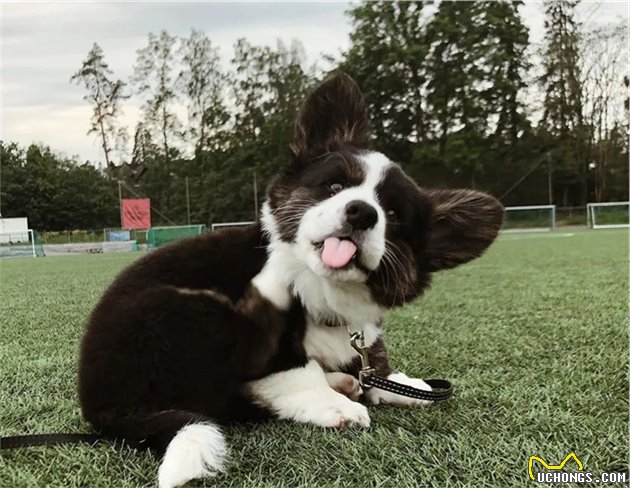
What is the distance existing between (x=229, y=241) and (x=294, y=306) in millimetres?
312

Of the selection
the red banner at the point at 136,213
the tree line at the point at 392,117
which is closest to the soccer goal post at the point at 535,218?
the tree line at the point at 392,117

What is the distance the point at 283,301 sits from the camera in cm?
166

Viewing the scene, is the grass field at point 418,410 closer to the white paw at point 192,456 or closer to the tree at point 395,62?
the white paw at point 192,456

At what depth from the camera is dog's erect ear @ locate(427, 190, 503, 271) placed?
182 centimetres

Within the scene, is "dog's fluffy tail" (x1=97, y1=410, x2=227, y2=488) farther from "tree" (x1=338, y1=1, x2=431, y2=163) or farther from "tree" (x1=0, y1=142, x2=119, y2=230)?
"tree" (x1=338, y1=1, x2=431, y2=163)

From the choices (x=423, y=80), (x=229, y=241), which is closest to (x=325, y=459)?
(x=229, y=241)

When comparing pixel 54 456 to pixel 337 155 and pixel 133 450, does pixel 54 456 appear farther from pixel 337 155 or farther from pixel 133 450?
pixel 337 155

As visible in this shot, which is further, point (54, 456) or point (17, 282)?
point (17, 282)

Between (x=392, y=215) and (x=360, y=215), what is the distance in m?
0.21

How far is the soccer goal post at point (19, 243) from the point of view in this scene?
2480mm

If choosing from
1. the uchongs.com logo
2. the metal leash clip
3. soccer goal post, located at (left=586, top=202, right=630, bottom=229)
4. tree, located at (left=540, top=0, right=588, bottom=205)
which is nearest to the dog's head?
the metal leash clip

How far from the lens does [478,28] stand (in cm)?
1090

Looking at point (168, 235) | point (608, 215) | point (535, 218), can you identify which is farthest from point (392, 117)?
point (608, 215)

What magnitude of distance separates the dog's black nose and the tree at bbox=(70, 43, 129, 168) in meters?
1.60
